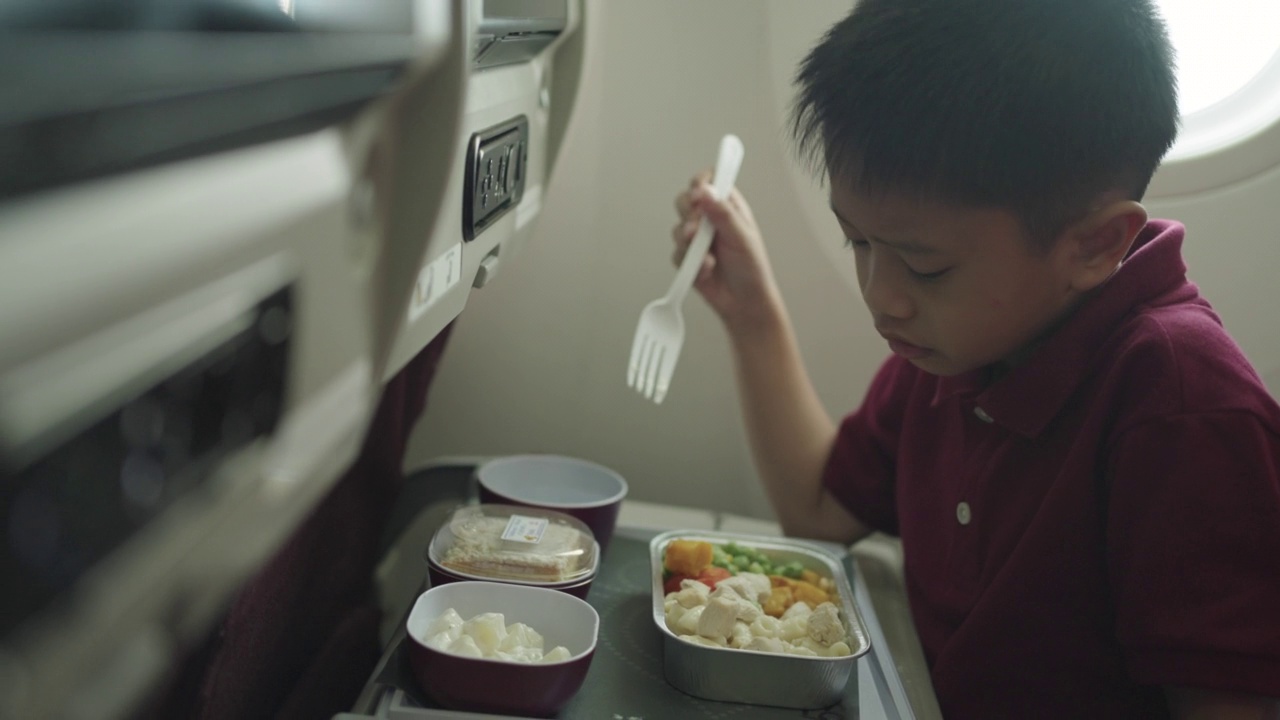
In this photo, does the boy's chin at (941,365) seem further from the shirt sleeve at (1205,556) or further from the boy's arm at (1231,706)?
the boy's arm at (1231,706)

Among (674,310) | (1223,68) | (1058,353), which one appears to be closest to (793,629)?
(1058,353)

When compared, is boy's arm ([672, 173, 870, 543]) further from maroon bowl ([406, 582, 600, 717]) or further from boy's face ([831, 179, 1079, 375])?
maroon bowl ([406, 582, 600, 717])

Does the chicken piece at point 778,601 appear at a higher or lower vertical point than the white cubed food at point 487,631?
lower

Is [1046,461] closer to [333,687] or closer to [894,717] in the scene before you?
[894,717]

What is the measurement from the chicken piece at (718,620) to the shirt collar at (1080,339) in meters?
0.32

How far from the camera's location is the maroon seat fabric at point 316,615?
0.80m

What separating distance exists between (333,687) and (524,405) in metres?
0.52

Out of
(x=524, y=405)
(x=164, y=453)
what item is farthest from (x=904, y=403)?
(x=164, y=453)

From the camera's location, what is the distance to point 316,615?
1.07 m

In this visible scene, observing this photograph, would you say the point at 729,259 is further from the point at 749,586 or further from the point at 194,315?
the point at 194,315

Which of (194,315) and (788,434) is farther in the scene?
(788,434)

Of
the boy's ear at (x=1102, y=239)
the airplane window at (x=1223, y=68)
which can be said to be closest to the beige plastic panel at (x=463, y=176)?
the boy's ear at (x=1102, y=239)

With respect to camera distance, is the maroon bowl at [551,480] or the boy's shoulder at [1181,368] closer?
the boy's shoulder at [1181,368]

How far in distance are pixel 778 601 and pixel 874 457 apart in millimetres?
356
